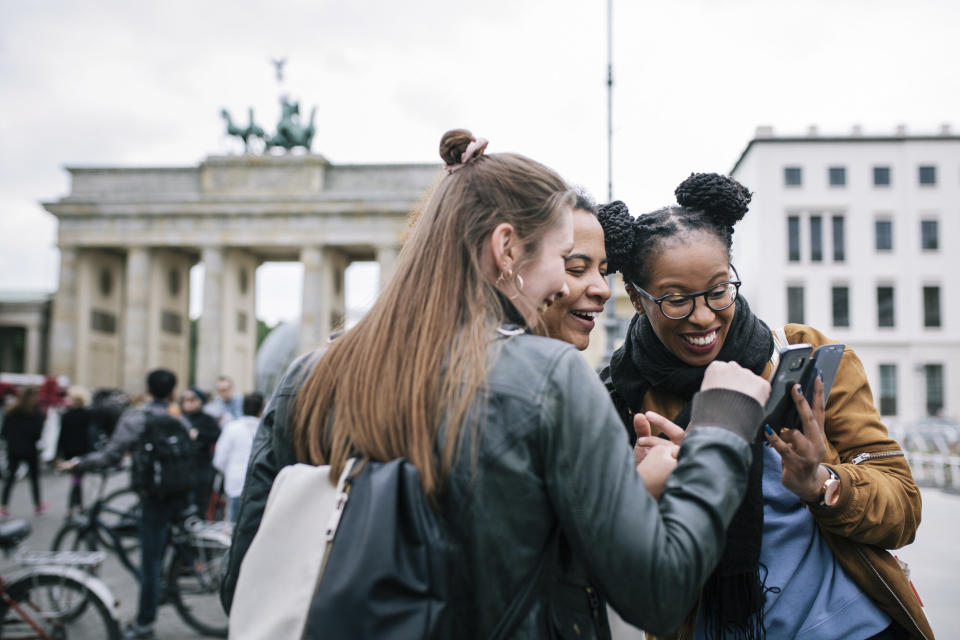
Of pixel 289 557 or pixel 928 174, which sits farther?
pixel 928 174

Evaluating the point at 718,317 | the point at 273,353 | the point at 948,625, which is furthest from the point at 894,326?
the point at 718,317

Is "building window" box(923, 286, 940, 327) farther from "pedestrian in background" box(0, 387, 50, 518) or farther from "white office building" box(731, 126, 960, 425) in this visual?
"pedestrian in background" box(0, 387, 50, 518)

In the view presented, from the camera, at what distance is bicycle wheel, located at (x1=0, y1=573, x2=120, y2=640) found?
5.12 m

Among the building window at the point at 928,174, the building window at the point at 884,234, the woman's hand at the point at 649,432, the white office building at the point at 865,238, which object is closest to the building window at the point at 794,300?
the white office building at the point at 865,238

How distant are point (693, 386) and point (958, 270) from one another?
47.2 metres

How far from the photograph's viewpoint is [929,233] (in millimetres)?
41281

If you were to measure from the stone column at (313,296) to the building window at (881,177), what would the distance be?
3245 cm

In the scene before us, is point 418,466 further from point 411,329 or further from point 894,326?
point 894,326

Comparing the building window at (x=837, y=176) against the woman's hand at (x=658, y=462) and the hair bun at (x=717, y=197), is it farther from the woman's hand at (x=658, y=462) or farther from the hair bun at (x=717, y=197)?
the woman's hand at (x=658, y=462)

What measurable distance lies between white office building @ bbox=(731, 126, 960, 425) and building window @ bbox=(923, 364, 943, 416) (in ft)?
0.41

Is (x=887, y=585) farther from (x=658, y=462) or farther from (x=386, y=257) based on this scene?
(x=386, y=257)

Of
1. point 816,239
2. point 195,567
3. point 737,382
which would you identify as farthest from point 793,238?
point 737,382

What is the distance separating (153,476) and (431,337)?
20.1 ft

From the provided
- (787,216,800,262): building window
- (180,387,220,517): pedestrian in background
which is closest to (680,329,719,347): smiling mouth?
(180,387,220,517): pedestrian in background
